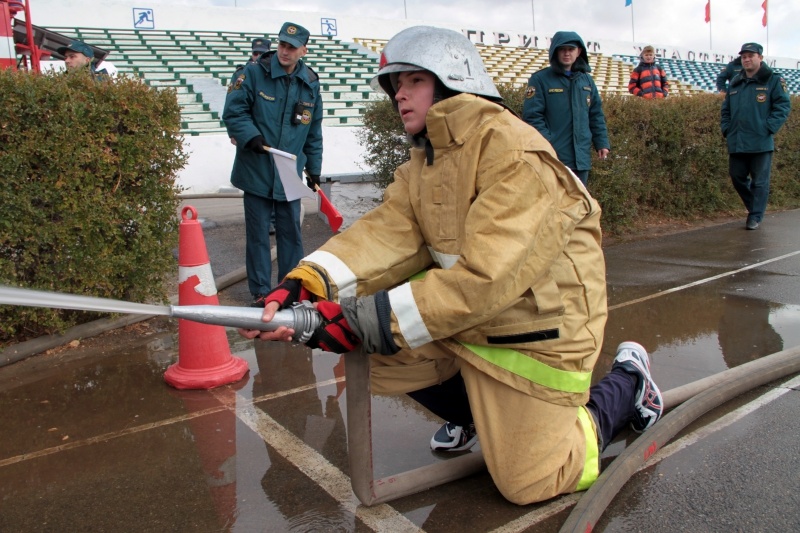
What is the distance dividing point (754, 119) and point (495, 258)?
25.7 feet

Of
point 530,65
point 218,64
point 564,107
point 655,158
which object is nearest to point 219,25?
point 218,64

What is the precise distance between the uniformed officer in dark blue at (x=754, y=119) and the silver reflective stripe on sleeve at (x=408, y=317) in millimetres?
7953

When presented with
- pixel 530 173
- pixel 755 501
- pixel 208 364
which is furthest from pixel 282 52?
pixel 755 501

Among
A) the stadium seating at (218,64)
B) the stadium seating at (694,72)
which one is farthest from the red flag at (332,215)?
the stadium seating at (694,72)

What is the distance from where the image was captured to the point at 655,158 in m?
9.09

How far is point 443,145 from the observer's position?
2531mm

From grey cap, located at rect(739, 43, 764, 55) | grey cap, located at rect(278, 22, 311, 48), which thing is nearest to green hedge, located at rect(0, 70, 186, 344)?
grey cap, located at rect(278, 22, 311, 48)

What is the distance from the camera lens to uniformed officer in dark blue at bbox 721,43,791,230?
8625 millimetres

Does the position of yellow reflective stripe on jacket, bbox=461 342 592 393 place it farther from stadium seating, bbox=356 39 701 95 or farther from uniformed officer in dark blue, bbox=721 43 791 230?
stadium seating, bbox=356 39 701 95

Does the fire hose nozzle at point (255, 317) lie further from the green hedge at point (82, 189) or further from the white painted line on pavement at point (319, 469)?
the green hedge at point (82, 189)

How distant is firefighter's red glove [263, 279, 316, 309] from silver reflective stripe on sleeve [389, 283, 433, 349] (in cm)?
41

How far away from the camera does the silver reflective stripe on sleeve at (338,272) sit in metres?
2.61

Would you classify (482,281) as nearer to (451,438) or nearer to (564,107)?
(451,438)

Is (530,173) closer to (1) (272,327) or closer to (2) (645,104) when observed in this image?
(1) (272,327)
